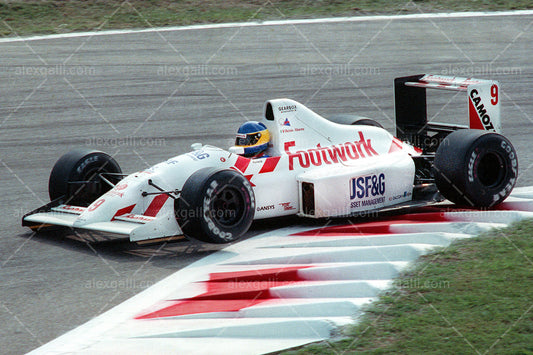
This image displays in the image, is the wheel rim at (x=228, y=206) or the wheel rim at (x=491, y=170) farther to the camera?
the wheel rim at (x=491, y=170)

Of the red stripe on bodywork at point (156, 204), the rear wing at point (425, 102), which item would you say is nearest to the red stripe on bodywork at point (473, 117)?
the rear wing at point (425, 102)

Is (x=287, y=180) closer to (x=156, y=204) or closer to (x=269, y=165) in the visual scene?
(x=269, y=165)

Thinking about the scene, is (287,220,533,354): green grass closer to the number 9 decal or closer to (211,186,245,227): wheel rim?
(211,186,245,227): wheel rim

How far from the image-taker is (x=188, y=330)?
18.8 feet

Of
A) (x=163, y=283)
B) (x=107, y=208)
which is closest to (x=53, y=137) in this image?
(x=107, y=208)

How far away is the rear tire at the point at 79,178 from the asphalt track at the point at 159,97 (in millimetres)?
489

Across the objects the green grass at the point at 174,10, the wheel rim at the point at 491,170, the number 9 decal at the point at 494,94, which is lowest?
the wheel rim at the point at 491,170

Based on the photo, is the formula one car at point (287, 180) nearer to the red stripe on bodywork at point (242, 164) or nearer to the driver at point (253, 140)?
the red stripe on bodywork at point (242, 164)

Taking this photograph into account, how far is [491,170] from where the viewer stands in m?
8.77

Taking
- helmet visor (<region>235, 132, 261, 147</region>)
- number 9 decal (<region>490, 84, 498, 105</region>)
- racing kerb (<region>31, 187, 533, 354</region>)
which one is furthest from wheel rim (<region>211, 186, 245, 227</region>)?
number 9 decal (<region>490, 84, 498, 105</region>)

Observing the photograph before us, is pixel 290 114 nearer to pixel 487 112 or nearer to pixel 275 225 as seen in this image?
pixel 275 225

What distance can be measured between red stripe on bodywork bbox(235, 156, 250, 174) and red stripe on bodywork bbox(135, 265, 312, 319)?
1415mm

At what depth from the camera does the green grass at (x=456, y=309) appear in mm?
5293

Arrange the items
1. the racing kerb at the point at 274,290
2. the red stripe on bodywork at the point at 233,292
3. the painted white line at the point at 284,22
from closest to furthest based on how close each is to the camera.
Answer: the racing kerb at the point at 274,290 → the red stripe on bodywork at the point at 233,292 → the painted white line at the point at 284,22
